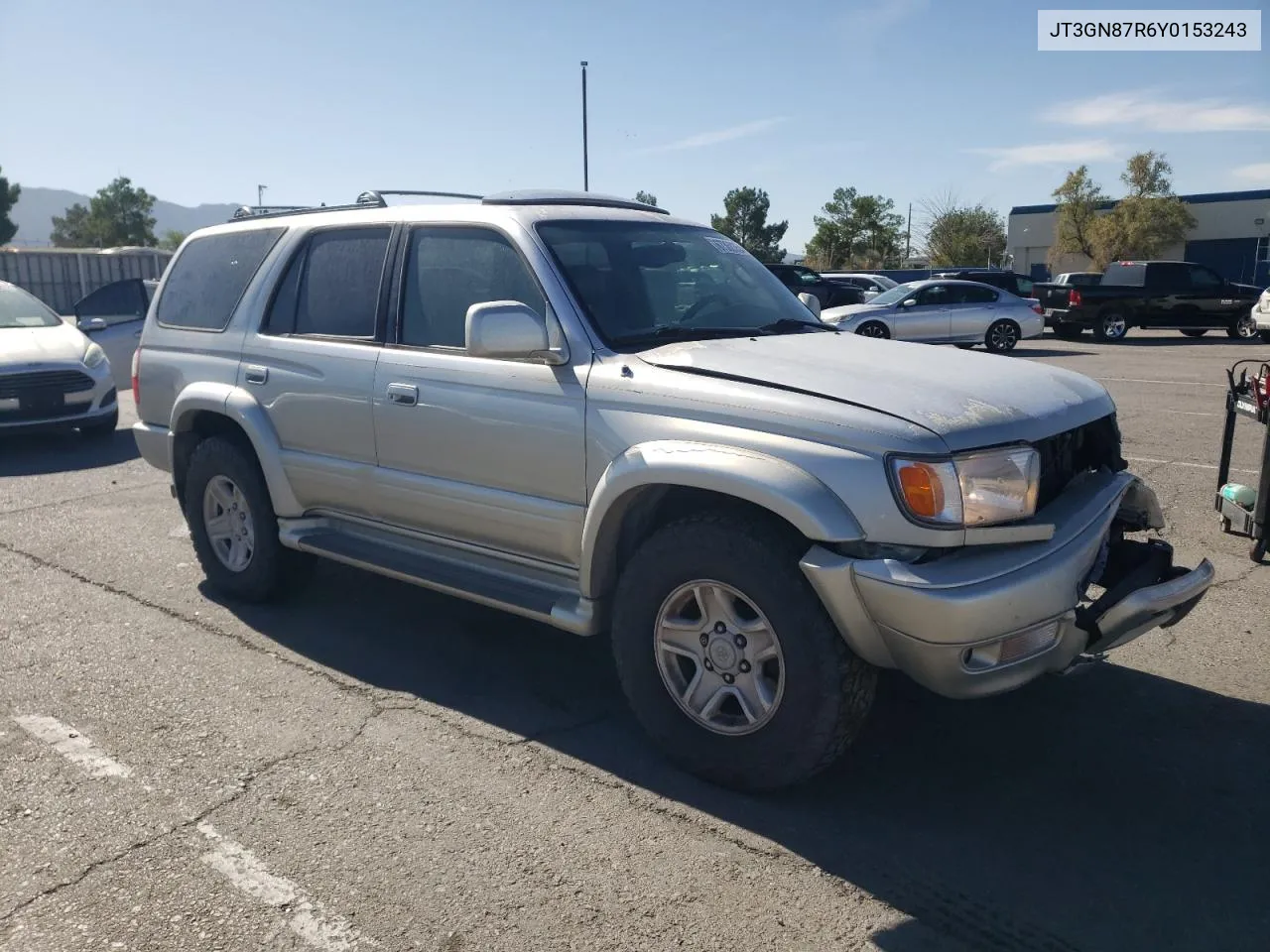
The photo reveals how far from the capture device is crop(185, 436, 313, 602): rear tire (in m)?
5.15

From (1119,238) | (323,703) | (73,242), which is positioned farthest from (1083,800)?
(73,242)

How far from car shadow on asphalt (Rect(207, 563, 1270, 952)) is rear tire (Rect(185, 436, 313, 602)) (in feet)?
1.30

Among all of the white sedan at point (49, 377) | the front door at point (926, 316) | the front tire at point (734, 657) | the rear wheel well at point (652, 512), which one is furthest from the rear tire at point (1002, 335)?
the front tire at point (734, 657)

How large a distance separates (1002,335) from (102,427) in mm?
16004

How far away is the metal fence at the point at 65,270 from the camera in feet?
97.2

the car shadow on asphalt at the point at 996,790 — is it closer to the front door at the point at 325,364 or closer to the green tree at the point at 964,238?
the front door at the point at 325,364

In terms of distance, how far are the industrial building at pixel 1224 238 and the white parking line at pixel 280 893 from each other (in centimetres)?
5476

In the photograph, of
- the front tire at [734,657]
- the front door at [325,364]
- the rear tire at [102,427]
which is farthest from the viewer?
the rear tire at [102,427]

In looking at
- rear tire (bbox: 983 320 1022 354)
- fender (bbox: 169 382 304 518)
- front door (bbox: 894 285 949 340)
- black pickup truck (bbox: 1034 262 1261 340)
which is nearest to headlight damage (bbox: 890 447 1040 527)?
fender (bbox: 169 382 304 518)

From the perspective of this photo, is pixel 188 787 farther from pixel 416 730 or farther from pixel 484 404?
pixel 484 404

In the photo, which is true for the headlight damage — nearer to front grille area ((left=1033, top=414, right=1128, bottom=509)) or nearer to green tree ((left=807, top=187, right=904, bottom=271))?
front grille area ((left=1033, top=414, right=1128, bottom=509))

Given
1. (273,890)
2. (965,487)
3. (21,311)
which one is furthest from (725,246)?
(21,311)

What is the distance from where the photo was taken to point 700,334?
13.6ft

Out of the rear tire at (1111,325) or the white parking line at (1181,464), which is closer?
the white parking line at (1181,464)
